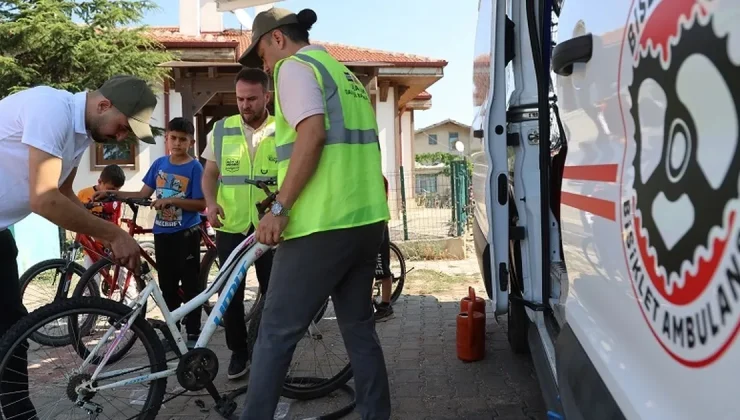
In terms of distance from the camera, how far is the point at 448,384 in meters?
3.76

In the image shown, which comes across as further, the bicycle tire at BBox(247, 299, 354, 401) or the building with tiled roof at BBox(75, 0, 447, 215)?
the building with tiled roof at BBox(75, 0, 447, 215)

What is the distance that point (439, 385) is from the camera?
3744mm

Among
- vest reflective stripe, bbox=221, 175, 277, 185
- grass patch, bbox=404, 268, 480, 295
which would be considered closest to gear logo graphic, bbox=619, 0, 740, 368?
vest reflective stripe, bbox=221, 175, 277, 185

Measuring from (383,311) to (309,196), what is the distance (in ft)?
10.8

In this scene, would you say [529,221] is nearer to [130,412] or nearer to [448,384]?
[448,384]

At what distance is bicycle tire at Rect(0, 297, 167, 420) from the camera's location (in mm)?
2516

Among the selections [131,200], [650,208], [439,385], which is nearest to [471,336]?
[439,385]

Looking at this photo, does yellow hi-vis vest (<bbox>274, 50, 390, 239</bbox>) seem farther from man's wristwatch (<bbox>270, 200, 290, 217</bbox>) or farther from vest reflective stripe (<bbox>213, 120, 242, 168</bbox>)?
vest reflective stripe (<bbox>213, 120, 242, 168</bbox>)

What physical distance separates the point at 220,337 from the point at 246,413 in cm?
252

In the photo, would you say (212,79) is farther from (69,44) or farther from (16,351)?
(16,351)

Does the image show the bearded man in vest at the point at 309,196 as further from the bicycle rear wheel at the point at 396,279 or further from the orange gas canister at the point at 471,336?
the bicycle rear wheel at the point at 396,279

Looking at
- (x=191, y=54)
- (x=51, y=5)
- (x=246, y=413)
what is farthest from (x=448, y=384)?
(x=191, y=54)

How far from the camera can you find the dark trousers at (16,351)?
2.60m

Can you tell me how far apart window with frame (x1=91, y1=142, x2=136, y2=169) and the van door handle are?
14.4 metres
